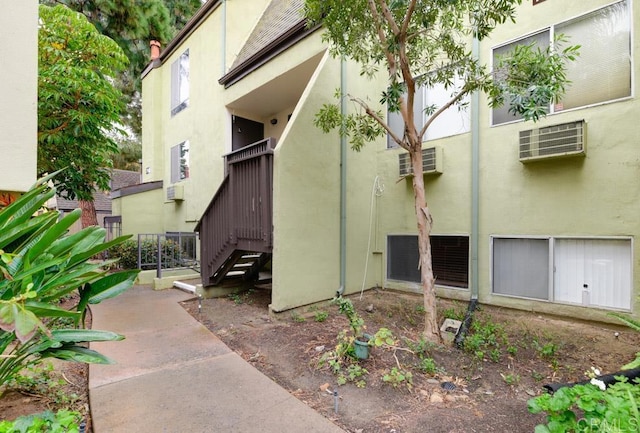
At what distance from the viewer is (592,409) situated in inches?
76.3

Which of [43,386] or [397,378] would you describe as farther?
[397,378]

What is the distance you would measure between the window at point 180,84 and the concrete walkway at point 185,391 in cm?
907

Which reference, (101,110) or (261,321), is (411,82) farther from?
(101,110)

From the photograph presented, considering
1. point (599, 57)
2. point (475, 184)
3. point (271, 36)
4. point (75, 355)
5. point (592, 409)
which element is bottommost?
point (592, 409)

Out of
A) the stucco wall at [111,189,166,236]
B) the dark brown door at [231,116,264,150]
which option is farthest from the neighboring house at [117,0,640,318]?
the stucco wall at [111,189,166,236]

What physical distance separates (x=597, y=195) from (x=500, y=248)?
4.98 ft

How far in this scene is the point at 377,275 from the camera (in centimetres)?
692

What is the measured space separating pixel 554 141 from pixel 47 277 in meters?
6.06

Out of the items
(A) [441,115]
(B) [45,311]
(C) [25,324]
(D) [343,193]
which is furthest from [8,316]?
(A) [441,115]

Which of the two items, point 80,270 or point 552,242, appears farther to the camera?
point 552,242

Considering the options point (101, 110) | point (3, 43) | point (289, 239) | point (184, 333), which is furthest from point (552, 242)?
point (101, 110)

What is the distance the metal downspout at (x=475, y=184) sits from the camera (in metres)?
5.46

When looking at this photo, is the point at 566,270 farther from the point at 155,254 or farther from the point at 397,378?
the point at 155,254

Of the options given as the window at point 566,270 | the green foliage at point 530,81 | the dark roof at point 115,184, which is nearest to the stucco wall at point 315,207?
the window at point 566,270
